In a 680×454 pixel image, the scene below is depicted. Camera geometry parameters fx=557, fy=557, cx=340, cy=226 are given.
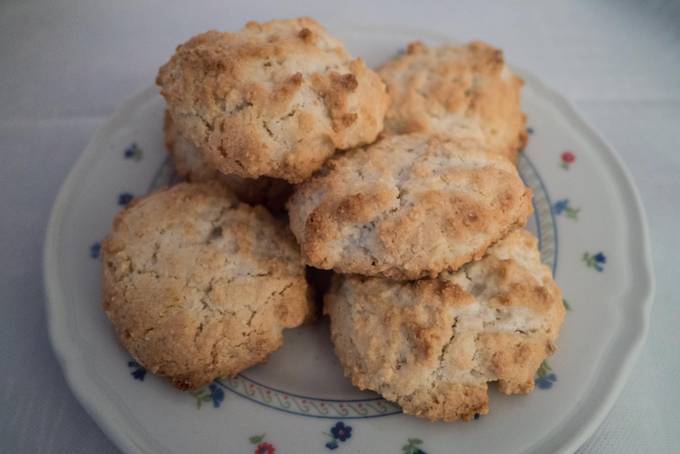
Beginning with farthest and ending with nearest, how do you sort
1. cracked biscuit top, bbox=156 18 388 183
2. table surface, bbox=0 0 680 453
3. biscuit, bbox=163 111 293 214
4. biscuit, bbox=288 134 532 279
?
biscuit, bbox=163 111 293 214, table surface, bbox=0 0 680 453, cracked biscuit top, bbox=156 18 388 183, biscuit, bbox=288 134 532 279

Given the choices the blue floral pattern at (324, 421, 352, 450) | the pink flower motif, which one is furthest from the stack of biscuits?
the pink flower motif

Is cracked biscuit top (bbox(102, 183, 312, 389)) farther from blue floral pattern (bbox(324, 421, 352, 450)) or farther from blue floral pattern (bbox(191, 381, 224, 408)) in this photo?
blue floral pattern (bbox(324, 421, 352, 450))

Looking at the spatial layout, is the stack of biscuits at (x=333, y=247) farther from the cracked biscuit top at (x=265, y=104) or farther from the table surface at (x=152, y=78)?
the table surface at (x=152, y=78)

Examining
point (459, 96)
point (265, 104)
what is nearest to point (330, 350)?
point (265, 104)

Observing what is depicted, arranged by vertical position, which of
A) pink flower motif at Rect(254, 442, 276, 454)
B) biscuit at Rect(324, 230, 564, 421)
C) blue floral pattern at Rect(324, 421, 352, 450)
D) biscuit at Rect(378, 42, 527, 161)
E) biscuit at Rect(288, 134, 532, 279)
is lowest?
pink flower motif at Rect(254, 442, 276, 454)

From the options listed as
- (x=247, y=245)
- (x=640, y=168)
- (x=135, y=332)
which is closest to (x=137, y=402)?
(x=135, y=332)

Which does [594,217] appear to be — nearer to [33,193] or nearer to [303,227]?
[303,227]

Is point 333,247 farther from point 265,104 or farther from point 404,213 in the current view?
point 265,104
